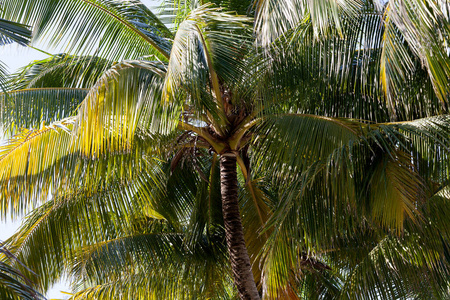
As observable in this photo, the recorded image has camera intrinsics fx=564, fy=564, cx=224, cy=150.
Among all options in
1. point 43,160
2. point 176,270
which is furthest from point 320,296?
point 43,160

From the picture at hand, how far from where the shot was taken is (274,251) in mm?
5898

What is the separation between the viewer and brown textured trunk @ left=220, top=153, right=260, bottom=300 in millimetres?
6824

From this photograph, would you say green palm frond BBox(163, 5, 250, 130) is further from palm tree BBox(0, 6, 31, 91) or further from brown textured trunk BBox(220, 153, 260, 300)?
palm tree BBox(0, 6, 31, 91)

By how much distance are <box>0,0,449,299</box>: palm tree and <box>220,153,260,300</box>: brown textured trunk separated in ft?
0.06

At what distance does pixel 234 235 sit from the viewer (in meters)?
7.11

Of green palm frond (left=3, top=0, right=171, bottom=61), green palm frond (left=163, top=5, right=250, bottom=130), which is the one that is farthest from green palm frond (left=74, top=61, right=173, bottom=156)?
green palm frond (left=3, top=0, right=171, bottom=61)

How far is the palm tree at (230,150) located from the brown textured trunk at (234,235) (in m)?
0.02

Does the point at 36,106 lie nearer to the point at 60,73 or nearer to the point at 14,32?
the point at 60,73

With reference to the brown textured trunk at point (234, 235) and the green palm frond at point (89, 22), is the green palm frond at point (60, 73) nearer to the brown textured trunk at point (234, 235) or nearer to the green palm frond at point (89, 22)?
the green palm frond at point (89, 22)

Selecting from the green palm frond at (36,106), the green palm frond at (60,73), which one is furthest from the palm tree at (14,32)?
the green palm frond at (60,73)

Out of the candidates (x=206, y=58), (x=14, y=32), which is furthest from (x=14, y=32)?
(x=206, y=58)

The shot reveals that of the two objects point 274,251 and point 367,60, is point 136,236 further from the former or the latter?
point 367,60

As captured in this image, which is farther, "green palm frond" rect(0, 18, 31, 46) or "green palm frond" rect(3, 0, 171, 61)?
"green palm frond" rect(3, 0, 171, 61)

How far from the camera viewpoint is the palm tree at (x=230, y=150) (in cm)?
548
